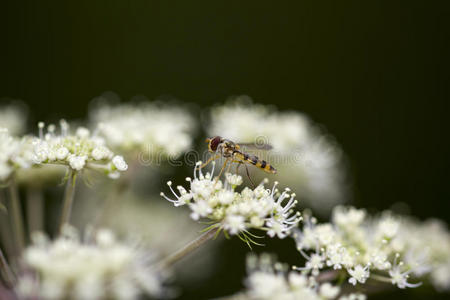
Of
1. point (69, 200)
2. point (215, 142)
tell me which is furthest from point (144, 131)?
point (69, 200)

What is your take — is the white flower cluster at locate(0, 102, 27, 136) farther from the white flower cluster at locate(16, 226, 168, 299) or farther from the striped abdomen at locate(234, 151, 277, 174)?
the white flower cluster at locate(16, 226, 168, 299)

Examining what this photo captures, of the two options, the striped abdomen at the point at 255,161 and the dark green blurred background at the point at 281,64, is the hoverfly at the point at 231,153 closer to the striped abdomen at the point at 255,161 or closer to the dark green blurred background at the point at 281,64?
the striped abdomen at the point at 255,161

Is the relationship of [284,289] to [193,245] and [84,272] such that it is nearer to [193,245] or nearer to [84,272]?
[193,245]

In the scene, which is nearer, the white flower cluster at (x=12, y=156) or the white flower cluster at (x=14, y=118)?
the white flower cluster at (x=12, y=156)

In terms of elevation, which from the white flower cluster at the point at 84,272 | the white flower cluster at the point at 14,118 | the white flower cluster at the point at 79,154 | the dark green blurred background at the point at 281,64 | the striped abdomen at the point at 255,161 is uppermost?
the dark green blurred background at the point at 281,64

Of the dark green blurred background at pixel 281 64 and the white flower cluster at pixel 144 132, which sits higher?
the dark green blurred background at pixel 281 64

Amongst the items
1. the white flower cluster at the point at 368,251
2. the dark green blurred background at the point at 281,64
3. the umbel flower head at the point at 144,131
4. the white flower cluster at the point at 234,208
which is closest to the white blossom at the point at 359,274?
the white flower cluster at the point at 368,251

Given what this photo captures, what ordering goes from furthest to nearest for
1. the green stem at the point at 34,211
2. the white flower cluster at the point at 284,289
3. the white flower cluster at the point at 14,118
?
1. the white flower cluster at the point at 14,118
2. the green stem at the point at 34,211
3. the white flower cluster at the point at 284,289

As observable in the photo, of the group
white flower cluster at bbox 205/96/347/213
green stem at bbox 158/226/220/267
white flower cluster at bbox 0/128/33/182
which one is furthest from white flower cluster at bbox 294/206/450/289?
white flower cluster at bbox 0/128/33/182
